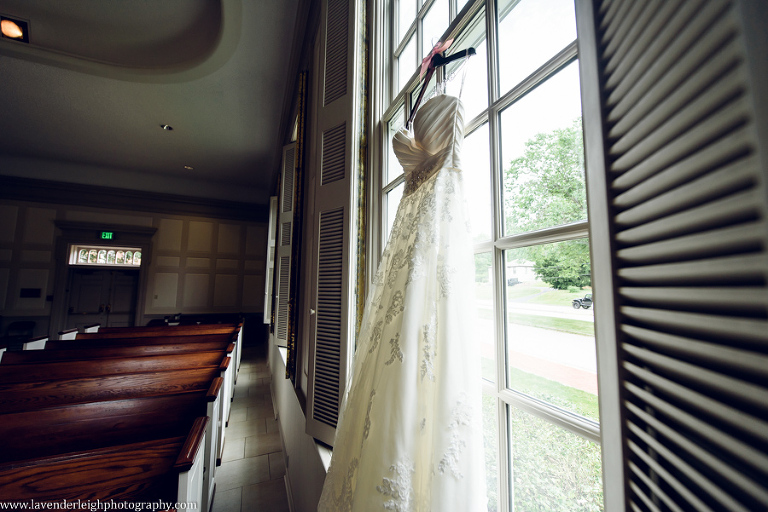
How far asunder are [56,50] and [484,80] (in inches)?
198

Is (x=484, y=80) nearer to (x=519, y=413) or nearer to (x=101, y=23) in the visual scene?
(x=519, y=413)

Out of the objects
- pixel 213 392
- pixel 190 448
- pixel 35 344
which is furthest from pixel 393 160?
pixel 35 344

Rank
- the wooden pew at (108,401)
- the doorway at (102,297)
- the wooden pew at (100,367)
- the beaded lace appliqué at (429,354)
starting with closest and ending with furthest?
the beaded lace appliqué at (429,354) → the wooden pew at (108,401) → the wooden pew at (100,367) → the doorway at (102,297)

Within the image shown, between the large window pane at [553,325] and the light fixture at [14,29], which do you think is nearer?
the large window pane at [553,325]

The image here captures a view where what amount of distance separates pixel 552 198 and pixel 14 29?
17.2ft

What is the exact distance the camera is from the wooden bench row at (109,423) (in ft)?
3.40

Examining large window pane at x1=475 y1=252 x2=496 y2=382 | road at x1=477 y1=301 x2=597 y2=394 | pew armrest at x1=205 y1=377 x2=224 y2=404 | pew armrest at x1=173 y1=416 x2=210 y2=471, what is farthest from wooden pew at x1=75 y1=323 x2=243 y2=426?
road at x1=477 y1=301 x2=597 y2=394

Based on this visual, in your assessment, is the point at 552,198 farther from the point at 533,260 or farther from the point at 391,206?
the point at 391,206

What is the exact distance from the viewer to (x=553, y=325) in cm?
57

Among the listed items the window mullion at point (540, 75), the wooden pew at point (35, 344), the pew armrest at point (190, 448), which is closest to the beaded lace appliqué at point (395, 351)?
the window mullion at point (540, 75)

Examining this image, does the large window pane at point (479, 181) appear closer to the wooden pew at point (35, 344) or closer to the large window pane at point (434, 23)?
the large window pane at point (434, 23)

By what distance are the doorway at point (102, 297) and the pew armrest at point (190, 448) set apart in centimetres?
662

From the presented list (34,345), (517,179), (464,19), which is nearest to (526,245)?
(517,179)

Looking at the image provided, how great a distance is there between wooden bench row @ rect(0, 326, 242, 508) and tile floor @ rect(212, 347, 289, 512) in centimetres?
24
